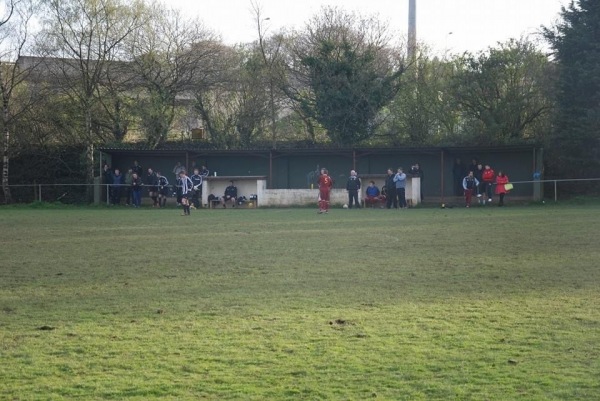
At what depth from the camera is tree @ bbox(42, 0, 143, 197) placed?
42.2 metres

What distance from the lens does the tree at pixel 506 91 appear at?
40.8 metres

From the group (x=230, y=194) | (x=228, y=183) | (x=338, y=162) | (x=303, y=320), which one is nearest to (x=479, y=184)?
(x=338, y=162)

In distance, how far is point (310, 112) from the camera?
149 ft

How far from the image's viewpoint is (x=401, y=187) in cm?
3422

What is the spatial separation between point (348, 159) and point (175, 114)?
1217 cm

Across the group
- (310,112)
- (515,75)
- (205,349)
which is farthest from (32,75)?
(205,349)

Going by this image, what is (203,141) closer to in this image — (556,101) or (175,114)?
(175,114)

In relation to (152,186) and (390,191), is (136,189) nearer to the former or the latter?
(152,186)

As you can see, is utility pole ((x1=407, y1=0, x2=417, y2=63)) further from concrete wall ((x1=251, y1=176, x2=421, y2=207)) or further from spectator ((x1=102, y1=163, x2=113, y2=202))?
Answer: spectator ((x1=102, y1=163, x2=113, y2=202))

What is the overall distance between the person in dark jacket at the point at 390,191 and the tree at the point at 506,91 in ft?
27.4

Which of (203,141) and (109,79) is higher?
(109,79)

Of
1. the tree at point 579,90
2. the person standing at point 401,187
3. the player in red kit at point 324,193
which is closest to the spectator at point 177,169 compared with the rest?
the player in red kit at point 324,193

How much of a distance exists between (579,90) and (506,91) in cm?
461

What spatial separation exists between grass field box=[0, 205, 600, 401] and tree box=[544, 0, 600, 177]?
Answer: 20.1 meters
